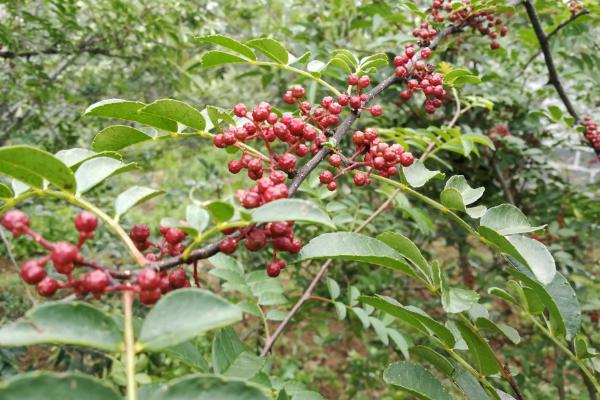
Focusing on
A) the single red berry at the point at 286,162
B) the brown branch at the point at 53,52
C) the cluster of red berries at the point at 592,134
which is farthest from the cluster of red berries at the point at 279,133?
the brown branch at the point at 53,52

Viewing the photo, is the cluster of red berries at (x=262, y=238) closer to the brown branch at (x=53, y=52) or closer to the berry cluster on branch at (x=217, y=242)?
the berry cluster on branch at (x=217, y=242)

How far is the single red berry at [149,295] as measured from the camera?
0.65 meters

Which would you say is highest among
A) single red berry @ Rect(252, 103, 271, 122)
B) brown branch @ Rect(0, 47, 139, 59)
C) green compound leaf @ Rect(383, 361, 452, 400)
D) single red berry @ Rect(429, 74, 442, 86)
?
single red berry @ Rect(429, 74, 442, 86)

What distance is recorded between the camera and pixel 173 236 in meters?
0.83

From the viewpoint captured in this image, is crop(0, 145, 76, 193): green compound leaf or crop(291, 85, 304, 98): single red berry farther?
crop(291, 85, 304, 98): single red berry

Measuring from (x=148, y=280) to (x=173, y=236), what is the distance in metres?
0.19

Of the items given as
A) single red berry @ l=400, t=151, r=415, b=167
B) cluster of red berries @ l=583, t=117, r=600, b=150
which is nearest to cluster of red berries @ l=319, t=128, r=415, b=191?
single red berry @ l=400, t=151, r=415, b=167

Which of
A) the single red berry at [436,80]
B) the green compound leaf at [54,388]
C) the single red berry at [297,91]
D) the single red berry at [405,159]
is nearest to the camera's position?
the green compound leaf at [54,388]

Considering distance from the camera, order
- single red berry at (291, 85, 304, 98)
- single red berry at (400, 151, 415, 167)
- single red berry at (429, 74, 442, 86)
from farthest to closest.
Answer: single red berry at (429, 74, 442, 86) → single red berry at (291, 85, 304, 98) → single red berry at (400, 151, 415, 167)

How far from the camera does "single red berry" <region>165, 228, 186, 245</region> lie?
2.71ft

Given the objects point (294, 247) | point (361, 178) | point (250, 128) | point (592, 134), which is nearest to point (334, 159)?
point (361, 178)

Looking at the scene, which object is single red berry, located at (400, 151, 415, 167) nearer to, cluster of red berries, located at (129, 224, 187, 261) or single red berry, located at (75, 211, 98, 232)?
cluster of red berries, located at (129, 224, 187, 261)

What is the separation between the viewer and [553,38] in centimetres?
255

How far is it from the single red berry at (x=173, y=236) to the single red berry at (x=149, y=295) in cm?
18
